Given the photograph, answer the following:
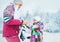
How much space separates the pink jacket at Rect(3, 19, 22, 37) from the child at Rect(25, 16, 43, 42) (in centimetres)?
11

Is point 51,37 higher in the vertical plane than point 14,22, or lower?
lower

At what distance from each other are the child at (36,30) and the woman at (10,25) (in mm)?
117

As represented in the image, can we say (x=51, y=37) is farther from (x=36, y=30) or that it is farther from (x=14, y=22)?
(x=14, y=22)

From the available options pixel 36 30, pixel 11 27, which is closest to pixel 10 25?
pixel 11 27

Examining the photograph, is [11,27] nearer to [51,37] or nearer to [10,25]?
[10,25]

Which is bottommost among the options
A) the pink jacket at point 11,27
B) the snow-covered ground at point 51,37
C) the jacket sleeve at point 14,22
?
the snow-covered ground at point 51,37

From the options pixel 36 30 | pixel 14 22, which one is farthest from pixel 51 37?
pixel 14 22

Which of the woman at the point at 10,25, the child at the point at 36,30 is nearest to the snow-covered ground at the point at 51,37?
the child at the point at 36,30

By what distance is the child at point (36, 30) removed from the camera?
132 centimetres

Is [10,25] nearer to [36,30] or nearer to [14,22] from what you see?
[14,22]

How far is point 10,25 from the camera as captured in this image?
52.4 inches

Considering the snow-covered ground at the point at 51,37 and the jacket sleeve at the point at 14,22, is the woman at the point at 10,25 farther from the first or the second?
the snow-covered ground at the point at 51,37

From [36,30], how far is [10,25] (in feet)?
0.72

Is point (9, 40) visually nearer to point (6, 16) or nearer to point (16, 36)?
point (16, 36)
